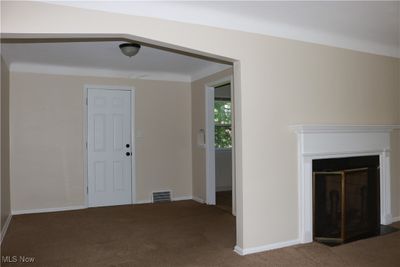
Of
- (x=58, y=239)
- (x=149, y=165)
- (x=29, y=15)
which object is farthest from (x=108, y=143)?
(x=29, y=15)

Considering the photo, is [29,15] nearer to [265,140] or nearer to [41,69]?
[265,140]

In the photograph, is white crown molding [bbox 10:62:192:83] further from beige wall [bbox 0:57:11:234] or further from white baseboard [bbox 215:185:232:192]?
white baseboard [bbox 215:185:232:192]

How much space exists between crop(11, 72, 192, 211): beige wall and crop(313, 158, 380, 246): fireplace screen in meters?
2.93

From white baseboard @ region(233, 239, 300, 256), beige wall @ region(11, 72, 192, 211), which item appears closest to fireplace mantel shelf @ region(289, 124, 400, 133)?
white baseboard @ region(233, 239, 300, 256)

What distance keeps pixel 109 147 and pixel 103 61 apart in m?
1.52

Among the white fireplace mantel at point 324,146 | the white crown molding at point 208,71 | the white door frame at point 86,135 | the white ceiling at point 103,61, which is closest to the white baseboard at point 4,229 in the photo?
the white door frame at point 86,135

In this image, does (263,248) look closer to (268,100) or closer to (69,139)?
(268,100)

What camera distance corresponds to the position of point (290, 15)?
318 centimetres

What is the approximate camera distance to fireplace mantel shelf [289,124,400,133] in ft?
11.5

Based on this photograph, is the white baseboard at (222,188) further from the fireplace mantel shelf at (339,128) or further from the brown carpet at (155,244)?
the fireplace mantel shelf at (339,128)

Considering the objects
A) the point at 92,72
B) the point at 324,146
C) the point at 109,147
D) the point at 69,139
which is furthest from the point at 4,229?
the point at 324,146

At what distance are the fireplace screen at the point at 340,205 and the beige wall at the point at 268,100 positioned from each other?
35 cm

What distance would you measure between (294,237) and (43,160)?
3.91m

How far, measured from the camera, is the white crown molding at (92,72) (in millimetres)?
5078
